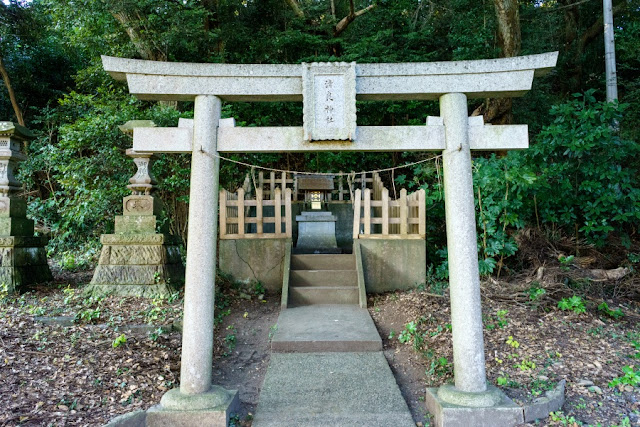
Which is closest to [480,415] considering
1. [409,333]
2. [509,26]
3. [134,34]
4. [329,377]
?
[329,377]

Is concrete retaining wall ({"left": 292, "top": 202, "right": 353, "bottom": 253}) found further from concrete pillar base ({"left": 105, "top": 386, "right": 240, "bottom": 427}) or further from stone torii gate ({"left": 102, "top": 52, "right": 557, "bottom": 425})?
concrete pillar base ({"left": 105, "top": 386, "right": 240, "bottom": 427})

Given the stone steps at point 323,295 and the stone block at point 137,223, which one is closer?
the stone block at point 137,223

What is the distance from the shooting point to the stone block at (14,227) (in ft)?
21.4

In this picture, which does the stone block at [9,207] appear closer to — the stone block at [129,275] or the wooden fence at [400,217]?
the stone block at [129,275]

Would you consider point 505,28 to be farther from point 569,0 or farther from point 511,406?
point 511,406

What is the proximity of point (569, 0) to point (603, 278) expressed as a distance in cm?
1027

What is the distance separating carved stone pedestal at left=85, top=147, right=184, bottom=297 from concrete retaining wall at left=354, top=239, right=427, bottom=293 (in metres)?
3.41

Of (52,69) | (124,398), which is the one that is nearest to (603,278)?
(124,398)

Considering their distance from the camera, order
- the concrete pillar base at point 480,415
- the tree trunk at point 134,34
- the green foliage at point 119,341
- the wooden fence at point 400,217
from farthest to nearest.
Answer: the tree trunk at point 134,34
the wooden fence at point 400,217
the green foliage at point 119,341
the concrete pillar base at point 480,415

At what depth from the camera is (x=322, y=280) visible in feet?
24.0

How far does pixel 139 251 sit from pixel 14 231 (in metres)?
2.13

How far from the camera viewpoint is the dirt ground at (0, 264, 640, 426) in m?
3.56

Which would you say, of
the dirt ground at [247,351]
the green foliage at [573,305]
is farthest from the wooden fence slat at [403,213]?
the green foliage at [573,305]

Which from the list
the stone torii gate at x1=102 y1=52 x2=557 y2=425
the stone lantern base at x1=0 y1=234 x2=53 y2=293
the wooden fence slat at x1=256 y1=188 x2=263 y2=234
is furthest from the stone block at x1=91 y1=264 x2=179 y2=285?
the stone torii gate at x1=102 y1=52 x2=557 y2=425
